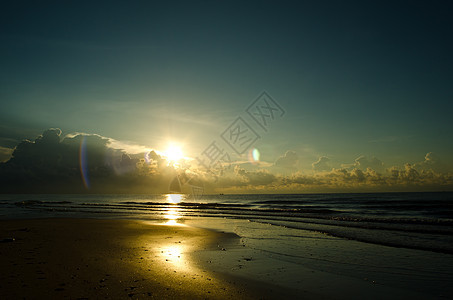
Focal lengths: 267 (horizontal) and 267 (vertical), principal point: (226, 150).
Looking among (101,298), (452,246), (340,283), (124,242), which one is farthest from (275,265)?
(452,246)

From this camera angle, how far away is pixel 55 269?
9008mm

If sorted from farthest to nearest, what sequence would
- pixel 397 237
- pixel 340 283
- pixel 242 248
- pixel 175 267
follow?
pixel 397 237 < pixel 242 248 < pixel 175 267 < pixel 340 283

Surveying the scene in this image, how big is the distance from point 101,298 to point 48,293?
145 centimetres

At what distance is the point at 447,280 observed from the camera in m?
9.15

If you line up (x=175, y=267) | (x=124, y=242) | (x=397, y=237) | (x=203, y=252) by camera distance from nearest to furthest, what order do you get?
1. (x=175, y=267)
2. (x=203, y=252)
3. (x=124, y=242)
4. (x=397, y=237)

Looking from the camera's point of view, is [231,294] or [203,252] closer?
[231,294]

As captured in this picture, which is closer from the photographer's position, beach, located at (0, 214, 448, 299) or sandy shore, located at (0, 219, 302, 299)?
sandy shore, located at (0, 219, 302, 299)

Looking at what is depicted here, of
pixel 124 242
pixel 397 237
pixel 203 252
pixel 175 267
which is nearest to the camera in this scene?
pixel 175 267

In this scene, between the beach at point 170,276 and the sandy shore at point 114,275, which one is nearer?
the sandy shore at point 114,275

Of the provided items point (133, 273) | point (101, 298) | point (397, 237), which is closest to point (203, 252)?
point (133, 273)

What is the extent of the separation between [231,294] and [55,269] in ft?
20.2

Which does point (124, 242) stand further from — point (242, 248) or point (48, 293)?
point (48, 293)

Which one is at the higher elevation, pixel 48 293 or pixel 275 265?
pixel 48 293

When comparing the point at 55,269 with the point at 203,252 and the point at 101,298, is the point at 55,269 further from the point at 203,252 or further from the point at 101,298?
the point at 203,252
